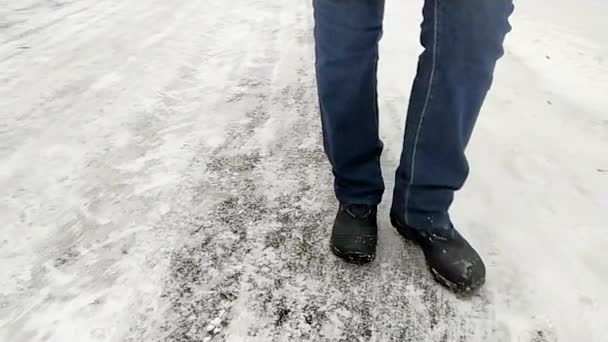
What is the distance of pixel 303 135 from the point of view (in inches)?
69.4

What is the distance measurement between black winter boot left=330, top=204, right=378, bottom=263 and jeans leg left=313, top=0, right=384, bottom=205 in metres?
0.02

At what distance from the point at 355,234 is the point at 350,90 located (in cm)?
33

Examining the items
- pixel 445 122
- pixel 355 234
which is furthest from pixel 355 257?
pixel 445 122

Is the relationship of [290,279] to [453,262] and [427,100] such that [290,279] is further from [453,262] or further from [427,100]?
[427,100]

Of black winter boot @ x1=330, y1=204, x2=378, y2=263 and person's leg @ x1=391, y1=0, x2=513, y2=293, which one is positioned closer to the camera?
person's leg @ x1=391, y1=0, x2=513, y2=293

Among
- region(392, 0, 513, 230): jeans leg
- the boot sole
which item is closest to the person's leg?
region(392, 0, 513, 230): jeans leg

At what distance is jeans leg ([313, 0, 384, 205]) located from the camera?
1.06m

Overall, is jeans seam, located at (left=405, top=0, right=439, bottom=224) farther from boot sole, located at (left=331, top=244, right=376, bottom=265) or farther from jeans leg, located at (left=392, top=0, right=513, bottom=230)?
boot sole, located at (left=331, top=244, right=376, bottom=265)

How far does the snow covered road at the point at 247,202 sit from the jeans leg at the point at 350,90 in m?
0.18

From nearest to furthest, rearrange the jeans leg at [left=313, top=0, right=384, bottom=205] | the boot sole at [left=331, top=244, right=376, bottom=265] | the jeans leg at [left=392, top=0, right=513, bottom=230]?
the jeans leg at [left=392, top=0, right=513, bottom=230], the jeans leg at [left=313, top=0, right=384, bottom=205], the boot sole at [left=331, top=244, right=376, bottom=265]

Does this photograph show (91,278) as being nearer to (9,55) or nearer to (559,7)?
(9,55)

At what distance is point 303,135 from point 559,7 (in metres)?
2.16

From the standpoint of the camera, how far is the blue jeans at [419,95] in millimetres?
975

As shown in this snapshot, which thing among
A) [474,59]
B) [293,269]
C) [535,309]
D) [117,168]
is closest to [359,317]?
[293,269]
